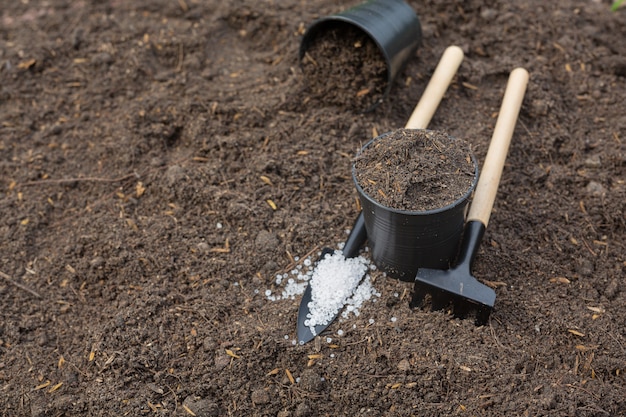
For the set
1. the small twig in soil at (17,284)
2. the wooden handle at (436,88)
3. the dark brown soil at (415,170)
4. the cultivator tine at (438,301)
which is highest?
Result: the dark brown soil at (415,170)

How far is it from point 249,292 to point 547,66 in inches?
81.6

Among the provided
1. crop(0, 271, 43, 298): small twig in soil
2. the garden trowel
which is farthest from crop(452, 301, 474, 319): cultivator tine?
crop(0, 271, 43, 298): small twig in soil

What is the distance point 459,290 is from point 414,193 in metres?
0.43

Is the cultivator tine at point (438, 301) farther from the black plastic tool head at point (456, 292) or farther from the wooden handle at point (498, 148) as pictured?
the wooden handle at point (498, 148)

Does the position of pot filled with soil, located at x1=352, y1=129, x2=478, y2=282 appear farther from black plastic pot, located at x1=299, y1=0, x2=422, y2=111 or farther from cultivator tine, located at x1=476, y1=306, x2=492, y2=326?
black plastic pot, located at x1=299, y1=0, x2=422, y2=111

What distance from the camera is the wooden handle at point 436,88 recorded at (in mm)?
2795

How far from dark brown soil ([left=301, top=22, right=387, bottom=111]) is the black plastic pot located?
43 mm

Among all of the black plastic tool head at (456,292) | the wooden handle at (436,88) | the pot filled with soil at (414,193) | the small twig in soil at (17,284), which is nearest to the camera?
the pot filled with soil at (414,193)

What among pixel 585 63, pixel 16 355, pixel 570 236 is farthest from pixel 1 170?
pixel 585 63

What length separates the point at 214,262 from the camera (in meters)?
2.61

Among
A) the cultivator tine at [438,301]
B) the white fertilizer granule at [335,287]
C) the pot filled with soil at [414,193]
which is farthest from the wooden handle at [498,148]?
the white fertilizer granule at [335,287]

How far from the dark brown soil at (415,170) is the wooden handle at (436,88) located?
0.42 metres

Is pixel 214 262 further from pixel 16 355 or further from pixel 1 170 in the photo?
pixel 1 170

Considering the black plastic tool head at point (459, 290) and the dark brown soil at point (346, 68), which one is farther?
the dark brown soil at point (346, 68)
